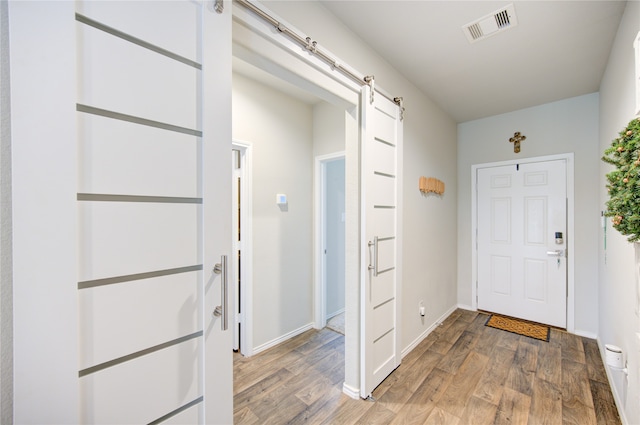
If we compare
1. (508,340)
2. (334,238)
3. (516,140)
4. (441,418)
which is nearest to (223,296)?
(441,418)

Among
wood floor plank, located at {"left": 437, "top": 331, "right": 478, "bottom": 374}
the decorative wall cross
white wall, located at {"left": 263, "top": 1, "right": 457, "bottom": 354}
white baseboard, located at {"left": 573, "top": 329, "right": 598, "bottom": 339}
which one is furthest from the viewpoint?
the decorative wall cross

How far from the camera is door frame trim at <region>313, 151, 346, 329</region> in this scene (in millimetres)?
3174

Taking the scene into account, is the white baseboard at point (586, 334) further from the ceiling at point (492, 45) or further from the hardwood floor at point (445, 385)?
the ceiling at point (492, 45)

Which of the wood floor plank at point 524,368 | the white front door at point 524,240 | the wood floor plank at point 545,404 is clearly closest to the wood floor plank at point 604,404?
the wood floor plank at point 545,404

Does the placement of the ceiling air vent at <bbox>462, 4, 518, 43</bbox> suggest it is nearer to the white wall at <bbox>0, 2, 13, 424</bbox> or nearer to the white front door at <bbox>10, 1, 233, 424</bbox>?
the white front door at <bbox>10, 1, 233, 424</bbox>

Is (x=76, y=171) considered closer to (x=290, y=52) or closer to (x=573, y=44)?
(x=290, y=52)

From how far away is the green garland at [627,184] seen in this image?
3.86 feet

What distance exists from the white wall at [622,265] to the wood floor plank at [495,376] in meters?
0.66

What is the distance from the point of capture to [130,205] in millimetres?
922

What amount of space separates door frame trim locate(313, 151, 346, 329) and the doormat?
81.5 inches

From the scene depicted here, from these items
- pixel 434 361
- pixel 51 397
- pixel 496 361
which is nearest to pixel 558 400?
pixel 496 361

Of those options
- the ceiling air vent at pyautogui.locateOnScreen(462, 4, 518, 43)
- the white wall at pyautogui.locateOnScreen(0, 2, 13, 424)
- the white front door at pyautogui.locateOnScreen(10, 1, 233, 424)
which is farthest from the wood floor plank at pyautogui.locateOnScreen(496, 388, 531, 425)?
the ceiling air vent at pyautogui.locateOnScreen(462, 4, 518, 43)

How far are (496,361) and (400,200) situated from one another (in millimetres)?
1745

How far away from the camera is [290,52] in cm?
148
